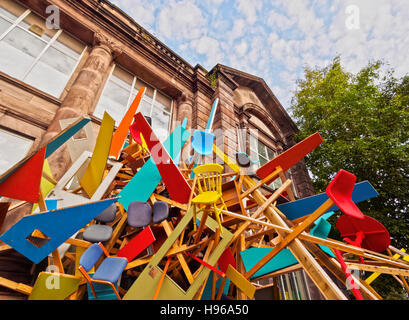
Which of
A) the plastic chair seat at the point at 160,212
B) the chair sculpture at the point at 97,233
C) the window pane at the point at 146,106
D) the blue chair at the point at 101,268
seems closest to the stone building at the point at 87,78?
the window pane at the point at 146,106

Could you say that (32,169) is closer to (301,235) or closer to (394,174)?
(301,235)

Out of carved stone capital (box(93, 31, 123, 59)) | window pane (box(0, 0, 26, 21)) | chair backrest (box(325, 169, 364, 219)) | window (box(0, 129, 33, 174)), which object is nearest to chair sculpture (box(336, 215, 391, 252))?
chair backrest (box(325, 169, 364, 219))

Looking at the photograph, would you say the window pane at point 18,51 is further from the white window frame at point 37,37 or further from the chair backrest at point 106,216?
the chair backrest at point 106,216

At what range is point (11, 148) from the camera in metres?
3.90

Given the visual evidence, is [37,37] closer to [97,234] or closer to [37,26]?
[37,26]

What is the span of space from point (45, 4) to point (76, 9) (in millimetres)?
803

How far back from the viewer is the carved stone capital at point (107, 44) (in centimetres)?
638

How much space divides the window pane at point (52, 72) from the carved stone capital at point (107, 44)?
1097mm

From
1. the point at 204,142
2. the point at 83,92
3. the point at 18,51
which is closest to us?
the point at 204,142

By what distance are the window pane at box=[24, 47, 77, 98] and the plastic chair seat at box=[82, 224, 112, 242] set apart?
14.1ft

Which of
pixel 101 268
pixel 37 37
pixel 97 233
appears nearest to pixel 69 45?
pixel 37 37

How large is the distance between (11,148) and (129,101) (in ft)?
11.3

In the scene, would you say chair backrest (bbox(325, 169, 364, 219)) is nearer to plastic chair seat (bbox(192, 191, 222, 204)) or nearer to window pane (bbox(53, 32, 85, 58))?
plastic chair seat (bbox(192, 191, 222, 204))

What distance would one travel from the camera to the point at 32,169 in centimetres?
214
